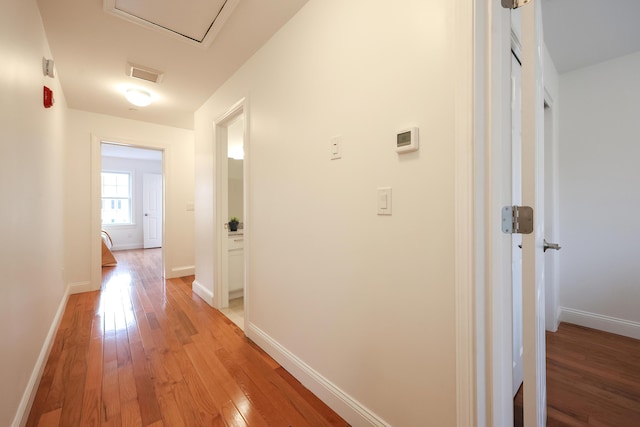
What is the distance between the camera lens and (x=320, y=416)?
4.61 feet

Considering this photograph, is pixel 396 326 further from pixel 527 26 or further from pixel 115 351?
pixel 115 351

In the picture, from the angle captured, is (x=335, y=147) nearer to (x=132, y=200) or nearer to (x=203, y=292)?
(x=203, y=292)

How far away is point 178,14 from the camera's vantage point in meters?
1.72

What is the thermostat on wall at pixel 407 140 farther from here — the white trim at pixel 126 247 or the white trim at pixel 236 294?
the white trim at pixel 126 247

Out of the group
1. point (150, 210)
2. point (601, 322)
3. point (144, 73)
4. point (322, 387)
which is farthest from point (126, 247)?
point (601, 322)

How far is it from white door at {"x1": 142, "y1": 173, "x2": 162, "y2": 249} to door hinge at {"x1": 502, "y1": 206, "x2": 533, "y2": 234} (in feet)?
26.7

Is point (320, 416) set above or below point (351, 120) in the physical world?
below

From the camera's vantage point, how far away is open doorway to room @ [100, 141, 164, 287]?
22.4 feet

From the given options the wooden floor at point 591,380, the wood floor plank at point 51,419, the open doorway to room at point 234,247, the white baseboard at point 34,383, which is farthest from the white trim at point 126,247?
the wooden floor at point 591,380

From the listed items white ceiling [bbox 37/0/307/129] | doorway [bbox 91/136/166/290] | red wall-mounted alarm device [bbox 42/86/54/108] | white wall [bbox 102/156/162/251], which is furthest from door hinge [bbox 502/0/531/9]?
white wall [bbox 102/156/162/251]

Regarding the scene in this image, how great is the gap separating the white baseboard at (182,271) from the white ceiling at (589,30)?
494 cm

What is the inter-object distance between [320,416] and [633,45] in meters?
3.56

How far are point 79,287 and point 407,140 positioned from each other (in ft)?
14.6

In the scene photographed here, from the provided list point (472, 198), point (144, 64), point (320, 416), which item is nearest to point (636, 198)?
point (472, 198)
